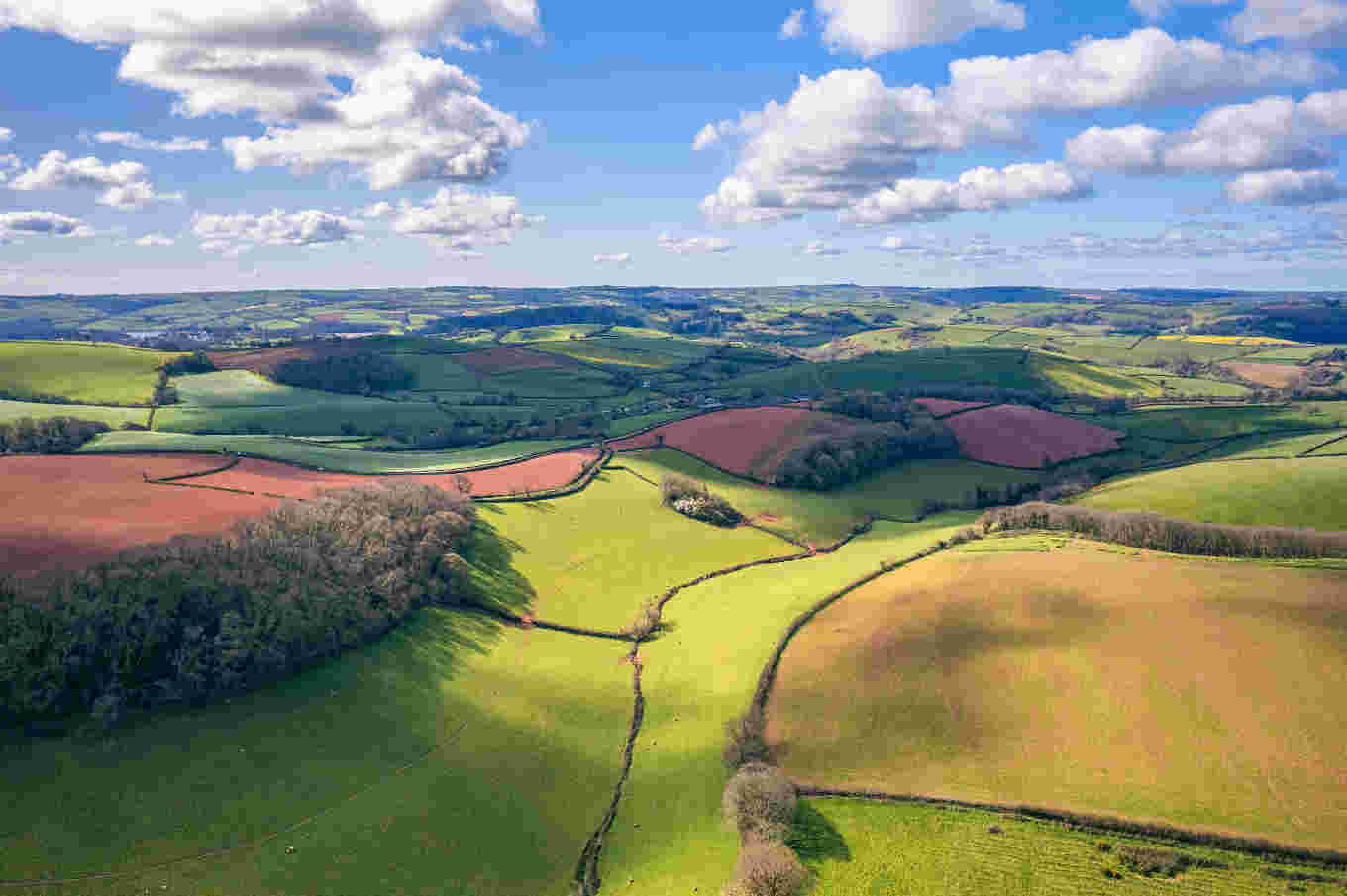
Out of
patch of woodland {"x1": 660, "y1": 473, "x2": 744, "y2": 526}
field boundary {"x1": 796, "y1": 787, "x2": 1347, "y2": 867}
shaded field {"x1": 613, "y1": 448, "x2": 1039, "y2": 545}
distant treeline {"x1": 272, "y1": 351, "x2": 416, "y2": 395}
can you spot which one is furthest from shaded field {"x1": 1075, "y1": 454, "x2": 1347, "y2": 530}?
distant treeline {"x1": 272, "y1": 351, "x2": 416, "y2": 395}

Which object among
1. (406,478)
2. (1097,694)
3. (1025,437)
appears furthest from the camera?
(1025,437)

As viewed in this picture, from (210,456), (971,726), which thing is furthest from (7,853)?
(210,456)

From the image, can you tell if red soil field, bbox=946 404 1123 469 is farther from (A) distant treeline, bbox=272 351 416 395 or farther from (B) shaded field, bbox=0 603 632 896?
(A) distant treeline, bbox=272 351 416 395

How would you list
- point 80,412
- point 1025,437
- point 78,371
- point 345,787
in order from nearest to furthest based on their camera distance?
1. point 345,787
2. point 1025,437
3. point 80,412
4. point 78,371

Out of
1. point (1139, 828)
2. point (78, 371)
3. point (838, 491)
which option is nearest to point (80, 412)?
point (78, 371)

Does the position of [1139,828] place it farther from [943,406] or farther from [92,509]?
[943,406]

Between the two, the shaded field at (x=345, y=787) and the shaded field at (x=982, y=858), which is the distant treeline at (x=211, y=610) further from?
the shaded field at (x=982, y=858)
